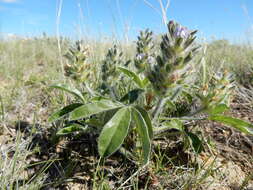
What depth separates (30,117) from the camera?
218cm

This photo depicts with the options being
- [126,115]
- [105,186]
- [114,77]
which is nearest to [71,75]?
[114,77]

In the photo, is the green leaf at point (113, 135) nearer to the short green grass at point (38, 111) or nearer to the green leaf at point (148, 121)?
the green leaf at point (148, 121)

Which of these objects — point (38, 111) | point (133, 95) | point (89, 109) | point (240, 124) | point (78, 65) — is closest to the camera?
point (89, 109)

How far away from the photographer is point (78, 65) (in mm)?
1733

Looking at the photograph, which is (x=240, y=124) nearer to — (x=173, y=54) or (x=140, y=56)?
(x=173, y=54)

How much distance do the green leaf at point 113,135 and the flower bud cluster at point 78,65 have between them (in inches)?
24.9

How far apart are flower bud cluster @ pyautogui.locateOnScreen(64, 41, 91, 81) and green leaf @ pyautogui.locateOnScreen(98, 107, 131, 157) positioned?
632 millimetres

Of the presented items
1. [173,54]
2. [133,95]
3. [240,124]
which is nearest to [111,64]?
[133,95]

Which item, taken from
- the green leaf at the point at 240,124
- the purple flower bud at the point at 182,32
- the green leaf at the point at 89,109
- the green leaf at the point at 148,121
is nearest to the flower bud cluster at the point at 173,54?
the purple flower bud at the point at 182,32

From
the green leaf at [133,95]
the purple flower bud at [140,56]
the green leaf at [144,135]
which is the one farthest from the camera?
the purple flower bud at [140,56]

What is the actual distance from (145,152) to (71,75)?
2.86 feet

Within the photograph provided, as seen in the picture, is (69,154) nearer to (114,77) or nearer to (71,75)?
(71,75)

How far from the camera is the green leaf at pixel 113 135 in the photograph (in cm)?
111

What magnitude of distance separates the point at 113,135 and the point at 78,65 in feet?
2.51
